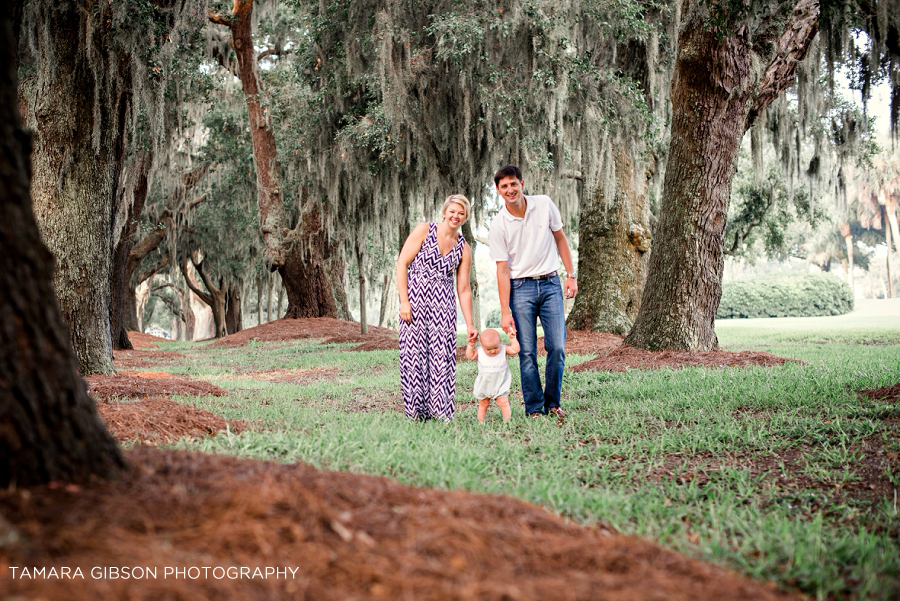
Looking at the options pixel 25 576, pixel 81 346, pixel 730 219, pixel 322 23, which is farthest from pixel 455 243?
pixel 730 219

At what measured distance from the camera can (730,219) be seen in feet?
61.7

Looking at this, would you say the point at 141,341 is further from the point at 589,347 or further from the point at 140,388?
the point at 589,347

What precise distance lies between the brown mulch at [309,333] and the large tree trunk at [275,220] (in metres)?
0.87

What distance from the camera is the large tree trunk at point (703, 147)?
7156 millimetres

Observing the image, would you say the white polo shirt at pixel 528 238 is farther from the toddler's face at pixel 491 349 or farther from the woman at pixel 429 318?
the toddler's face at pixel 491 349

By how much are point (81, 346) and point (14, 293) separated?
558 cm

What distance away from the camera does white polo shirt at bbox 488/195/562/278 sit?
14.6ft

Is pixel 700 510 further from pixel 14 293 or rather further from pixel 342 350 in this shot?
pixel 342 350

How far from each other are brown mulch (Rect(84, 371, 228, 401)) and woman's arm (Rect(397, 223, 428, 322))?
8.13ft

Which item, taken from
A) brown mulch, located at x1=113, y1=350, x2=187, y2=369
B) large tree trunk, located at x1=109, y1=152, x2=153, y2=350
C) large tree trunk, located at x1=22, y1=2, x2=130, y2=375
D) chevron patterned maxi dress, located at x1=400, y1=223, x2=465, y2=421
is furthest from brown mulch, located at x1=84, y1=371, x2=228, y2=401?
large tree trunk, located at x1=109, y1=152, x2=153, y2=350

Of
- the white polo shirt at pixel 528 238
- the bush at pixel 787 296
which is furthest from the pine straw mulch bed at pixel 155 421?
the bush at pixel 787 296

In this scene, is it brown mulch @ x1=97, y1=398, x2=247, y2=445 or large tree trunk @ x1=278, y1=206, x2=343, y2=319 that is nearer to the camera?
brown mulch @ x1=97, y1=398, x2=247, y2=445

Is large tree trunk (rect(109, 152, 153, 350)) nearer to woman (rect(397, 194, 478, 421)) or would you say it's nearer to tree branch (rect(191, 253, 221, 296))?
tree branch (rect(191, 253, 221, 296))

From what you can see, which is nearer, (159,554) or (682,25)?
(159,554)
